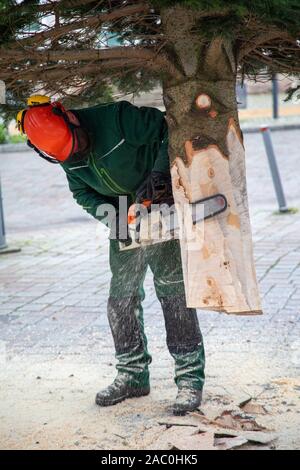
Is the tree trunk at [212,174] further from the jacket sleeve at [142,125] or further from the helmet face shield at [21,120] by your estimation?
the helmet face shield at [21,120]

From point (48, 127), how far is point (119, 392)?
57.6 inches

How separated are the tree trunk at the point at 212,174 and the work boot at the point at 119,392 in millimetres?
928

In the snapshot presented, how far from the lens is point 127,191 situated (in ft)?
12.8

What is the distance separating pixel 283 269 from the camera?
691cm

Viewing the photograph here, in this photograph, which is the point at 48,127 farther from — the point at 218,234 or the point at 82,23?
the point at 218,234

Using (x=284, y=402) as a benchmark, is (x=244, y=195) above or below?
above

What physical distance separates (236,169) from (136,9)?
799 mm

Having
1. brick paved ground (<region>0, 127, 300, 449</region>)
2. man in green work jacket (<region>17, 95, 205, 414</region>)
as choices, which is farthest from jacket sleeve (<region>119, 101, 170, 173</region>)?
brick paved ground (<region>0, 127, 300, 449</region>)

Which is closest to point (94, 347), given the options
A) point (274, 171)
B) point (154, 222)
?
point (154, 222)

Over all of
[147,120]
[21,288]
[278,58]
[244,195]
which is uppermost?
[278,58]

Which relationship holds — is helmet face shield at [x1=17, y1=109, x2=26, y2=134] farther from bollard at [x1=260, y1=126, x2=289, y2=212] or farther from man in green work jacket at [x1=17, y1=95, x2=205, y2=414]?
bollard at [x1=260, y1=126, x2=289, y2=212]

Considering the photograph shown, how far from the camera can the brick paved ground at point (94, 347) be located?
12.5 ft
